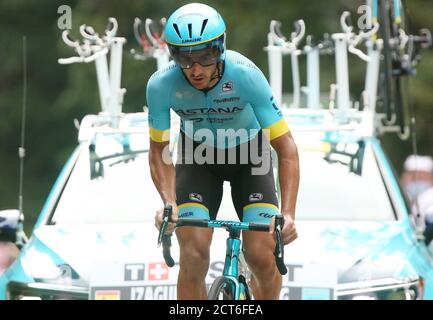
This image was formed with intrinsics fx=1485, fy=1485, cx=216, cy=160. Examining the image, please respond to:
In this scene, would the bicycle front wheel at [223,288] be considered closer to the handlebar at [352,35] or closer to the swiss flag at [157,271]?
the swiss flag at [157,271]

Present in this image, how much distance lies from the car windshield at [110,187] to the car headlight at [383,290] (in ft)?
4.81

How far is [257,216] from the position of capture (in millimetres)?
7520

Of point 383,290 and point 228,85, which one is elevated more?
point 228,85

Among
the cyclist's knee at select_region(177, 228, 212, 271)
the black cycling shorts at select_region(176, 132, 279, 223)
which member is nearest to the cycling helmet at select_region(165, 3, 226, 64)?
the black cycling shorts at select_region(176, 132, 279, 223)

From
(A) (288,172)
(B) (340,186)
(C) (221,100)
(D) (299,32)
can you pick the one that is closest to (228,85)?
(C) (221,100)

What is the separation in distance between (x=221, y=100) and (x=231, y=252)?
76 cm

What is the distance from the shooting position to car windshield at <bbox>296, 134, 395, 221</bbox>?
8.81m

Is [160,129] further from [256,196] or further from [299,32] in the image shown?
[299,32]

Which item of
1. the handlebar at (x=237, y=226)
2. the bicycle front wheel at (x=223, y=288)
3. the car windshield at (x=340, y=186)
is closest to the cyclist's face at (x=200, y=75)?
the handlebar at (x=237, y=226)

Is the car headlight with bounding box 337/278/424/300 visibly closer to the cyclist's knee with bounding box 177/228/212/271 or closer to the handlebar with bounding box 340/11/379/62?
the cyclist's knee with bounding box 177/228/212/271

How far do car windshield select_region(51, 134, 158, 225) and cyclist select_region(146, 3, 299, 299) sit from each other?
1192 millimetres

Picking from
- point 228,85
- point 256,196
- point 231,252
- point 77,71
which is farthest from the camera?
point 77,71

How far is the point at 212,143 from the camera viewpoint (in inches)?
299

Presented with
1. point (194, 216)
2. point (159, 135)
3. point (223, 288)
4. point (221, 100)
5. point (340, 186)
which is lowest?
point (223, 288)
